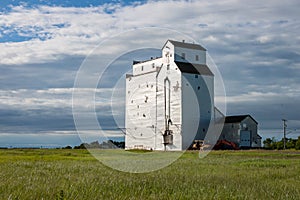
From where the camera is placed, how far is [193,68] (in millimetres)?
74375

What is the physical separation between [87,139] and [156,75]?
139 ft

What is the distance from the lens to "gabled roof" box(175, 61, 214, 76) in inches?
2737

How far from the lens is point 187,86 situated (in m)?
73.7

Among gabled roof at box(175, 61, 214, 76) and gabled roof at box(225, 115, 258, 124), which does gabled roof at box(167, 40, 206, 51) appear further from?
gabled roof at box(225, 115, 258, 124)

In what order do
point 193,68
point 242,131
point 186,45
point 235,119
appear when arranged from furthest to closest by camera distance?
point 235,119
point 193,68
point 242,131
point 186,45

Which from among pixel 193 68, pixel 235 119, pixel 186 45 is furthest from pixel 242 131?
pixel 186 45

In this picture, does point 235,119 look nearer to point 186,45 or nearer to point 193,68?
point 193,68

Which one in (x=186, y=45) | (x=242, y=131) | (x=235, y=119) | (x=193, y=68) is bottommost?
(x=242, y=131)

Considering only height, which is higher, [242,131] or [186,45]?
[186,45]

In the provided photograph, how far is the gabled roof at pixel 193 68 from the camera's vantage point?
69.5 metres

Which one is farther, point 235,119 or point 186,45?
point 235,119

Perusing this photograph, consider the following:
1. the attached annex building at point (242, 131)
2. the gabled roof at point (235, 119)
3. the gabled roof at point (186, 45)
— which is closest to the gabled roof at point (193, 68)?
the gabled roof at point (186, 45)

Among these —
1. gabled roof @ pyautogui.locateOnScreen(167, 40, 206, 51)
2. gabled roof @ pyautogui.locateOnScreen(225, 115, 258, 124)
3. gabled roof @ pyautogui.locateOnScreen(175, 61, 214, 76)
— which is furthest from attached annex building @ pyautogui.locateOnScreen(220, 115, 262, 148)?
gabled roof @ pyautogui.locateOnScreen(167, 40, 206, 51)

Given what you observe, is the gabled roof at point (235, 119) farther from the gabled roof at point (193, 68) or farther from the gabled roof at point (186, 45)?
the gabled roof at point (186, 45)
